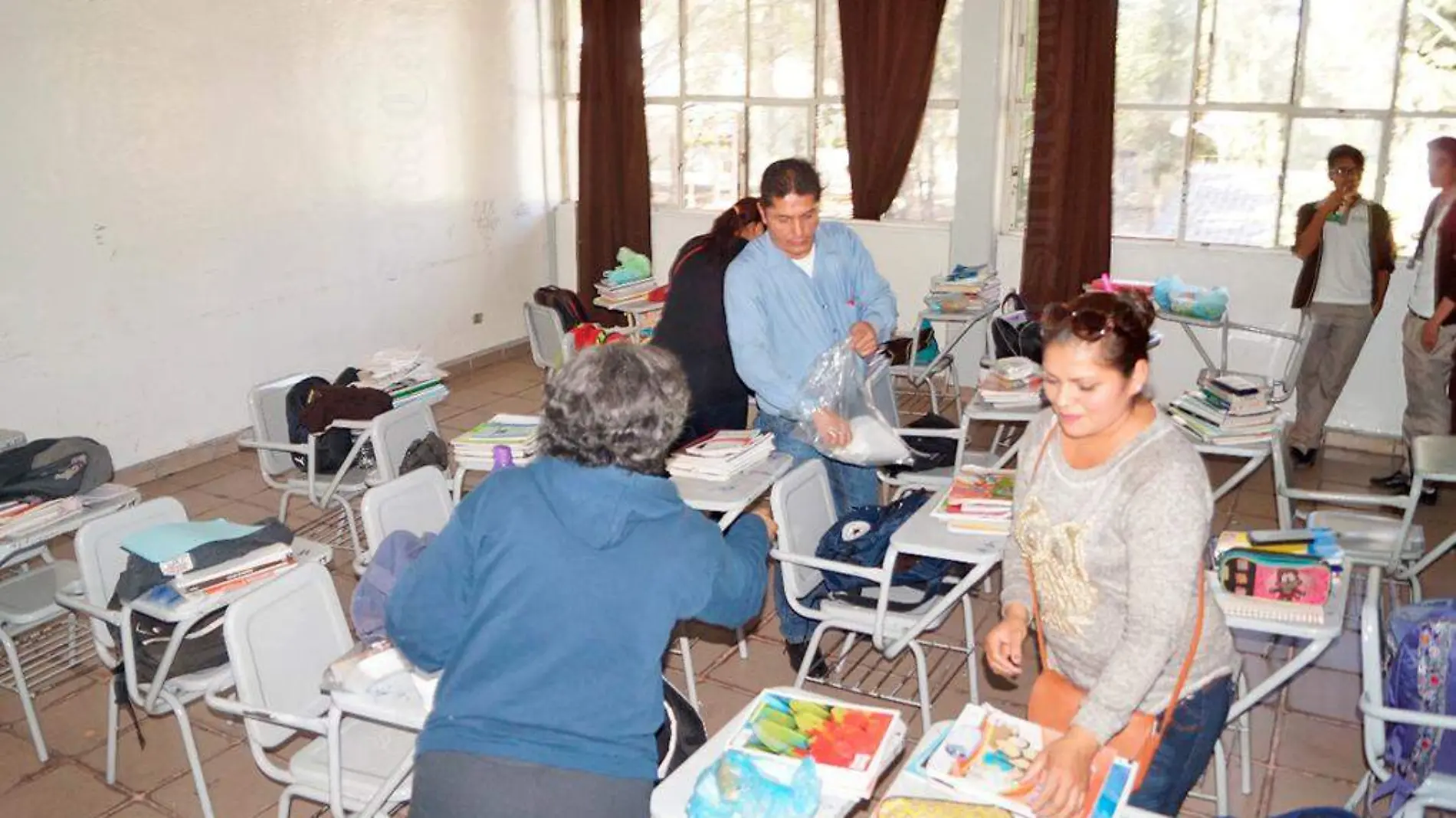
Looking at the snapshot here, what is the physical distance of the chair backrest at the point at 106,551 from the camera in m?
3.16

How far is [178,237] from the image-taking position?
593 cm

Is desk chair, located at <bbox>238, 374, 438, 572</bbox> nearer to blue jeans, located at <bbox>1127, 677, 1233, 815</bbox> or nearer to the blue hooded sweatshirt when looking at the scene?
the blue hooded sweatshirt

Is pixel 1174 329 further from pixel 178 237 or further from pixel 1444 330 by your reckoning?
pixel 178 237

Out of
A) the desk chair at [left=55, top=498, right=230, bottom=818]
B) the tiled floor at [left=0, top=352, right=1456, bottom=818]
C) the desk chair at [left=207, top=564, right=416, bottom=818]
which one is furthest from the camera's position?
the tiled floor at [left=0, top=352, right=1456, bottom=818]

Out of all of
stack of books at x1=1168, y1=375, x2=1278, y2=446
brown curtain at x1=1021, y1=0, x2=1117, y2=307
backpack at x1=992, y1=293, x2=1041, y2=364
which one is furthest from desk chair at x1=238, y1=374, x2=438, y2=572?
brown curtain at x1=1021, y1=0, x2=1117, y2=307

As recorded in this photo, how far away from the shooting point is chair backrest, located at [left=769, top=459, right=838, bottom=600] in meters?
3.30

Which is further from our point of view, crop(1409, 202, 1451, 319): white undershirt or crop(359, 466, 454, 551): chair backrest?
crop(1409, 202, 1451, 319): white undershirt

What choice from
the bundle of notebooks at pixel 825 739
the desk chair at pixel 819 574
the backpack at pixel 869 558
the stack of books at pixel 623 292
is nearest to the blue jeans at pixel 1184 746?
the bundle of notebooks at pixel 825 739

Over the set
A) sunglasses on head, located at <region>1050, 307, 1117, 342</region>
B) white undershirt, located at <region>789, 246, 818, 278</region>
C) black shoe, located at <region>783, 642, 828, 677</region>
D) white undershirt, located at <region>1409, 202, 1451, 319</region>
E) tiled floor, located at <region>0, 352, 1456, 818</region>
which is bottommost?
tiled floor, located at <region>0, 352, 1456, 818</region>

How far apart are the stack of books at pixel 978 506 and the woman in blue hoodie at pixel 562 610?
4.33 ft

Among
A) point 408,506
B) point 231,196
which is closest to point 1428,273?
point 408,506

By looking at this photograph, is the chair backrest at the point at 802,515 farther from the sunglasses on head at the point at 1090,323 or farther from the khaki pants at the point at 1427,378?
the khaki pants at the point at 1427,378

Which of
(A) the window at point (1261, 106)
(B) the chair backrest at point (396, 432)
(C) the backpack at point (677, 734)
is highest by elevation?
(A) the window at point (1261, 106)

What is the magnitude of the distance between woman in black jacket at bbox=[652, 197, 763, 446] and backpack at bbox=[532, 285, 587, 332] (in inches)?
81.8
